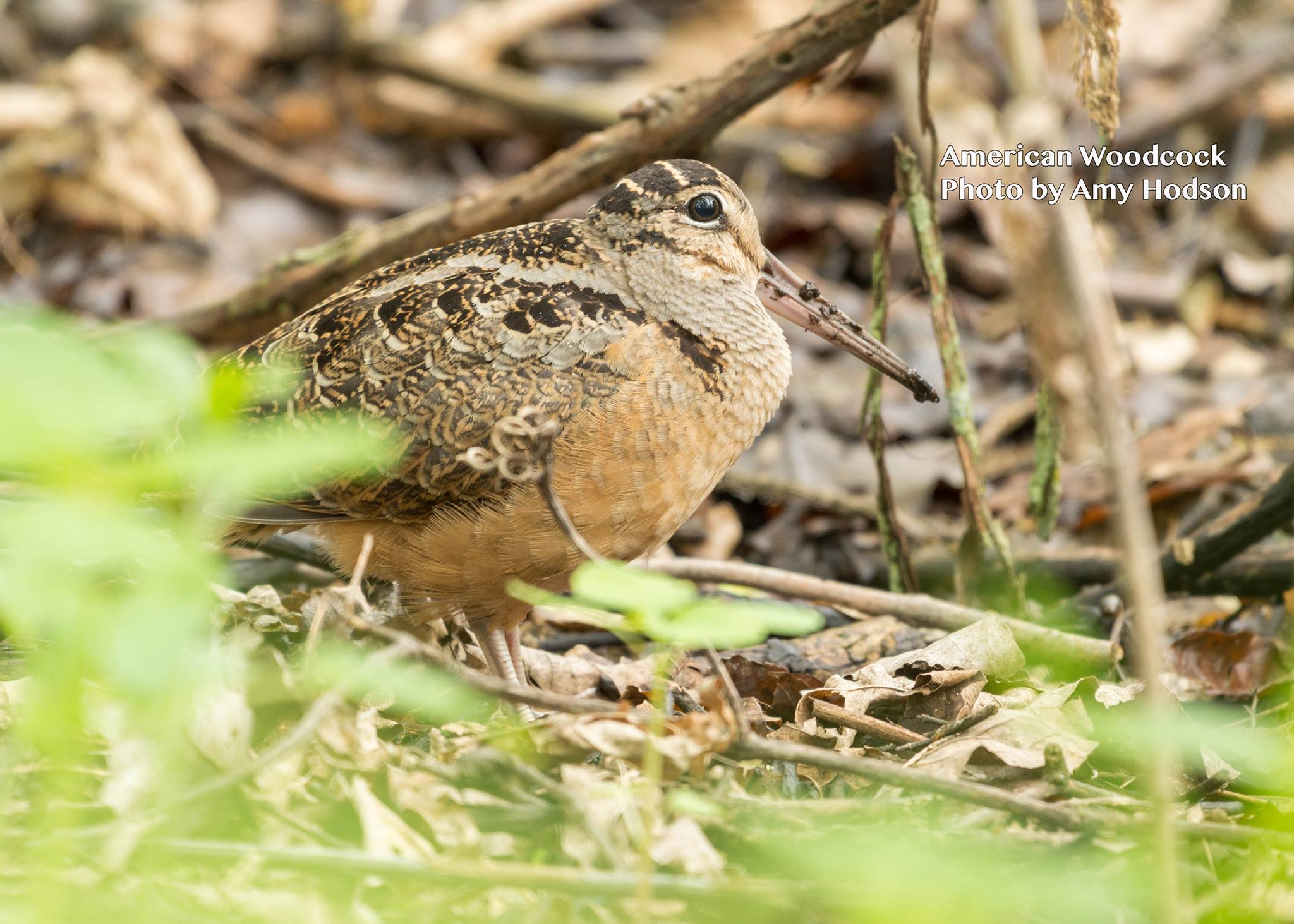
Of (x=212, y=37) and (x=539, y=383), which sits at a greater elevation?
(x=212, y=37)

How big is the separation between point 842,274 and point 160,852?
5.43 m

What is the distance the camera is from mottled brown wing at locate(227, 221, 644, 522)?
3.58 m

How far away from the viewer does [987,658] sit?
12.3 feet

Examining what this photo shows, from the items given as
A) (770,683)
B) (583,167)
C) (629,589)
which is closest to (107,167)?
(583,167)

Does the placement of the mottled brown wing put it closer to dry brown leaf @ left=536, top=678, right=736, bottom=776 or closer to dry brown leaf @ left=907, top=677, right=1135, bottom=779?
dry brown leaf @ left=536, top=678, right=736, bottom=776

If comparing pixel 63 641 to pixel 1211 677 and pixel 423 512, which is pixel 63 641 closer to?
pixel 423 512

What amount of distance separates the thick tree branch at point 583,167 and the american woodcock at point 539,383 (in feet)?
1.72

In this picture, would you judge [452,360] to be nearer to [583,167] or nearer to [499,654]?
[499,654]

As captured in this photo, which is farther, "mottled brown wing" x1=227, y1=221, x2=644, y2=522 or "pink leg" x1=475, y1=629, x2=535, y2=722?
"pink leg" x1=475, y1=629, x2=535, y2=722

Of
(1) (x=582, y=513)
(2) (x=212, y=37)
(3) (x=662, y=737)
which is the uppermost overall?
(2) (x=212, y=37)

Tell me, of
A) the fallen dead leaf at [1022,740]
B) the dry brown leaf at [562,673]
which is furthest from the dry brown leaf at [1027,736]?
the dry brown leaf at [562,673]

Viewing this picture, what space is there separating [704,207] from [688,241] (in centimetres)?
11

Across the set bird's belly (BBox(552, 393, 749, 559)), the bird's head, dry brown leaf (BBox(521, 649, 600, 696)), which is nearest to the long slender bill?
the bird's head

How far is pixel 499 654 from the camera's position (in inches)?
153
